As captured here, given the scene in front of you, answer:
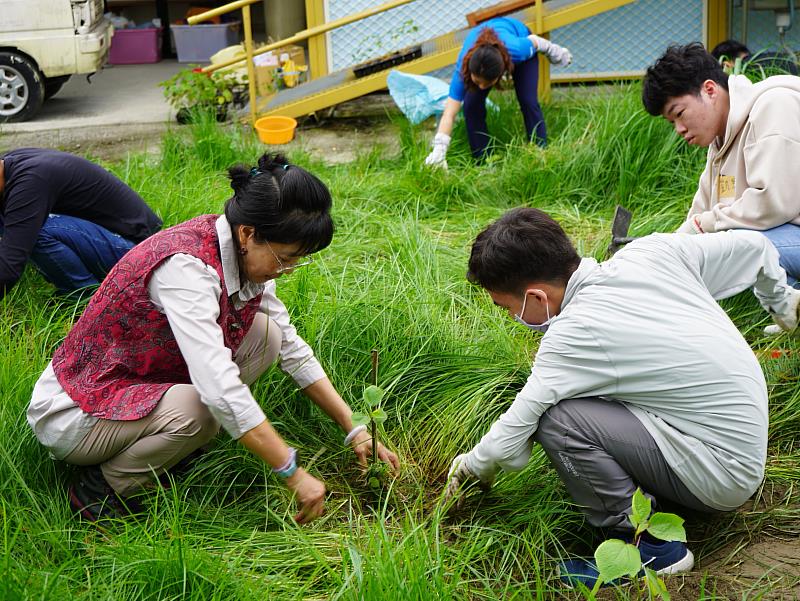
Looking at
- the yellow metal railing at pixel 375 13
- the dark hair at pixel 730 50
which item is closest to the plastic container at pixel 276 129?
the yellow metal railing at pixel 375 13

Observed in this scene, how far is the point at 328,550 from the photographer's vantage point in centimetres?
246

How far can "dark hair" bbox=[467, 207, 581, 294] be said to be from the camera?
2330 mm

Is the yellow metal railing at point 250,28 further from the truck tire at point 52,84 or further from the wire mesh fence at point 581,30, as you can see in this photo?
the truck tire at point 52,84

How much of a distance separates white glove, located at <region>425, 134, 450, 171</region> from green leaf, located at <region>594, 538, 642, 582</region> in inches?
141

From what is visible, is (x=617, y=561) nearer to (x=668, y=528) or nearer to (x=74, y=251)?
(x=668, y=528)

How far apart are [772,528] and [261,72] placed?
5.72 m

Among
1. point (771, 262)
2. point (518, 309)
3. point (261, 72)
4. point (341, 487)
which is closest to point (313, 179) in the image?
point (518, 309)

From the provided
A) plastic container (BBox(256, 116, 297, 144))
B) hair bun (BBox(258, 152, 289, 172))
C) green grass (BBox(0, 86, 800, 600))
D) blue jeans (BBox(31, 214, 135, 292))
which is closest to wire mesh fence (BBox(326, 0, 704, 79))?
plastic container (BBox(256, 116, 297, 144))

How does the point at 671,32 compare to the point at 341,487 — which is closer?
the point at 341,487

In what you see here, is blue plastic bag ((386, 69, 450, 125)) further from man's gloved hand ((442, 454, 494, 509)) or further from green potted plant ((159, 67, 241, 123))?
man's gloved hand ((442, 454, 494, 509))

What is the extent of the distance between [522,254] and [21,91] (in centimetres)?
632

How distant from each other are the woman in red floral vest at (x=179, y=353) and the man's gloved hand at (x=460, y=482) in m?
0.22

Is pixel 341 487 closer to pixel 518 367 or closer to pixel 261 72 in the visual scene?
pixel 518 367

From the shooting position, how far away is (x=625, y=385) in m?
2.32
